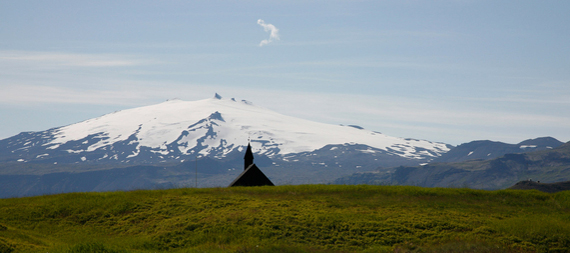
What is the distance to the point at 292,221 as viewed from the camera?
3309cm

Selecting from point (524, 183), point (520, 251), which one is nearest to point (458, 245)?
point (520, 251)

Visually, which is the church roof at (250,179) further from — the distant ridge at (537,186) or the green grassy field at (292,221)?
the distant ridge at (537,186)

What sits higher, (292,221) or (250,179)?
(250,179)

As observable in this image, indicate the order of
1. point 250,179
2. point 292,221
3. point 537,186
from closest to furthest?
1. point 292,221
2. point 250,179
3. point 537,186

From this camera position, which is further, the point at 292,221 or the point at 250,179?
the point at 250,179

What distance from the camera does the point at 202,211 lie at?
36.5 meters

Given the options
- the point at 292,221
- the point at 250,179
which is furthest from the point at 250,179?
the point at 292,221

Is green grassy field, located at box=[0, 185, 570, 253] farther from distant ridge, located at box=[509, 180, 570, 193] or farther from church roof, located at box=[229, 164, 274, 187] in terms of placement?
distant ridge, located at box=[509, 180, 570, 193]

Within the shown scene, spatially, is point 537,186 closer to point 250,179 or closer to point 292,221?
point 250,179

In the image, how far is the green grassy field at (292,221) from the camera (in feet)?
96.0

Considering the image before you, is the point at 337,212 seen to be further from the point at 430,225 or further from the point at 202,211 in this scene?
the point at 202,211

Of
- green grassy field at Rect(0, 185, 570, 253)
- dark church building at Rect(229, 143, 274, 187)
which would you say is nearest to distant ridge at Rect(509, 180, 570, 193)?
dark church building at Rect(229, 143, 274, 187)

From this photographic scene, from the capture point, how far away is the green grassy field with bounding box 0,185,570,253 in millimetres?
29266

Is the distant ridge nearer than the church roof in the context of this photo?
No
